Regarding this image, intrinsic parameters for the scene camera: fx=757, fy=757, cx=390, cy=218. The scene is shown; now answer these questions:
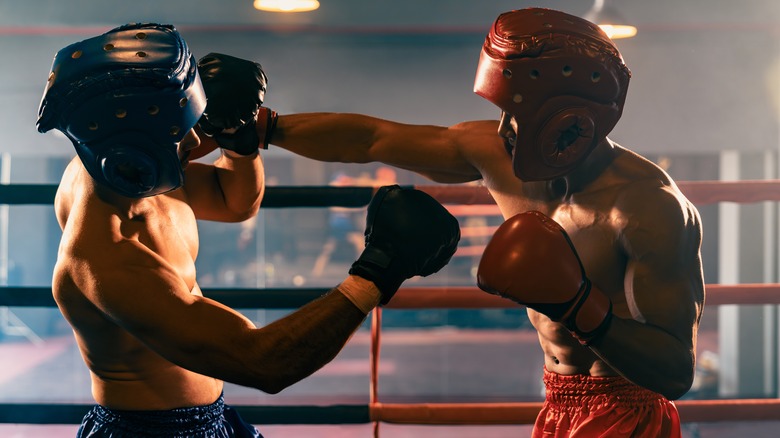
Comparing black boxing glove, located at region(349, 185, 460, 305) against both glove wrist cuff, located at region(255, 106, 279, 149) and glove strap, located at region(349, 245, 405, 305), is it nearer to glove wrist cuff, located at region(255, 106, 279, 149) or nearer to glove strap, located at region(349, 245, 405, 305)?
glove strap, located at region(349, 245, 405, 305)

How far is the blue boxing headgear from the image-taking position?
3.75 ft

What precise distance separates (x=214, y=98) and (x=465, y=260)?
565 centimetres

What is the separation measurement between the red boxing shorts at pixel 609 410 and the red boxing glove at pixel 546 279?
0.89 feet

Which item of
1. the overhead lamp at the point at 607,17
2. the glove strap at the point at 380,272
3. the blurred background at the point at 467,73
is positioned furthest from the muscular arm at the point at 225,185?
the blurred background at the point at 467,73

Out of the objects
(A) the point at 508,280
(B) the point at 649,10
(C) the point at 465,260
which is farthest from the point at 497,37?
(C) the point at 465,260

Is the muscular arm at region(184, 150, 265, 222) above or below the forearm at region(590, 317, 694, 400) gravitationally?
above

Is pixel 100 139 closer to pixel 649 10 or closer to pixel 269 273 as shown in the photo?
pixel 649 10

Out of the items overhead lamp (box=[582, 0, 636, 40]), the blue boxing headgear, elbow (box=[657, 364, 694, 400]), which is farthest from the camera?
overhead lamp (box=[582, 0, 636, 40])

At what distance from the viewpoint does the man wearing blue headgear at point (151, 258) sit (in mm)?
1146

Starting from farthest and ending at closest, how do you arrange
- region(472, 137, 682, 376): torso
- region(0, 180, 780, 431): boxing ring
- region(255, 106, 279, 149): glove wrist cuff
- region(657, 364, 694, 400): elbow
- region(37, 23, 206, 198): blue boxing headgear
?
region(0, 180, 780, 431): boxing ring < region(255, 106, 279, 149): glove wrist cuff < region(472, 137, 682, 376): torso < region(657, 364, 694, 400): elbow < region(37, 23, 206, 198): blue boxing headgear

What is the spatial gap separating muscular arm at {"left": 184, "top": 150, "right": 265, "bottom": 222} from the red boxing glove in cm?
61

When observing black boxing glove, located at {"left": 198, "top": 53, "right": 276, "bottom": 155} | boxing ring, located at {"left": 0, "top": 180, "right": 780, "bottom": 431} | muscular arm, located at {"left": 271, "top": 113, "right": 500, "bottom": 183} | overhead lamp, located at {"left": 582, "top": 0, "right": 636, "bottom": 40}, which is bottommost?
boxing ring, located at {"left": 0, "top": 180, "right": 780, "bottom": 431}

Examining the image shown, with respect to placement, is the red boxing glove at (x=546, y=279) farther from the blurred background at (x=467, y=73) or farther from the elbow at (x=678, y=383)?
the blurred background at (x=467, y=73)

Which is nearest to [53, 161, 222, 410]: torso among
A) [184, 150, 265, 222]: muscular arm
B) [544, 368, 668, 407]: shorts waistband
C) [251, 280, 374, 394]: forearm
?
[184, 150, 265, 222]: muscular arm
